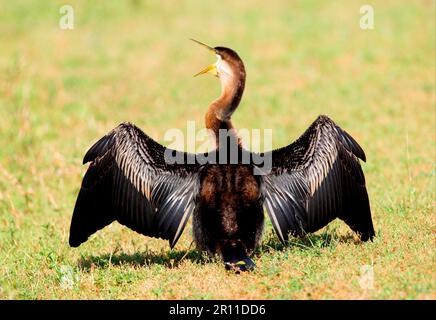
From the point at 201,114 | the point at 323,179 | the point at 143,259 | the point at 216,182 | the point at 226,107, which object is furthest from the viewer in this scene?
the point at 201,114

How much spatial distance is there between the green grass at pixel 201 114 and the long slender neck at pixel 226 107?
1.25 m

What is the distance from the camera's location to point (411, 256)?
6.64 m

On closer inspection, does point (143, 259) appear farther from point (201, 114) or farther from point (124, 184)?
point (201, 114)

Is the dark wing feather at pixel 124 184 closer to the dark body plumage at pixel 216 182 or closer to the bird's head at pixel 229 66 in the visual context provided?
the dark body plumage at pixel 216 182

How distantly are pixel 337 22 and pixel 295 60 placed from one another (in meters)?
2.89

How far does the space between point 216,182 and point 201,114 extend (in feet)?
25.5

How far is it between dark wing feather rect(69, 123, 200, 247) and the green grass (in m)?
0.45

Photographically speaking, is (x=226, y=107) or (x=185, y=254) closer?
(x=226, y=107)

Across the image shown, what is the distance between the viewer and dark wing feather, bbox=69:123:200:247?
7.21 meters

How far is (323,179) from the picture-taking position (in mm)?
7258

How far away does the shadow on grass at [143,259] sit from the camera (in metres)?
7.37

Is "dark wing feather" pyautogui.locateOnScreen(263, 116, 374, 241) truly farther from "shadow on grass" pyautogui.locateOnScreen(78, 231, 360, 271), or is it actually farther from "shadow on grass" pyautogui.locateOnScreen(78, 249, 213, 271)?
"shadow on grass" pyautogui.locateOnScreen(78, 249, 213, 271)

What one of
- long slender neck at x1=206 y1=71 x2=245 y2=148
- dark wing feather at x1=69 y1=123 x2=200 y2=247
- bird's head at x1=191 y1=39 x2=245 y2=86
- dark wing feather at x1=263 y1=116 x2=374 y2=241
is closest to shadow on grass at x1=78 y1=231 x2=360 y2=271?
dark wing feather at x1=263 y1=116 x2=374 y2=241

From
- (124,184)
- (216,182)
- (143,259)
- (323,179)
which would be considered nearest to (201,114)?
(143,259)
